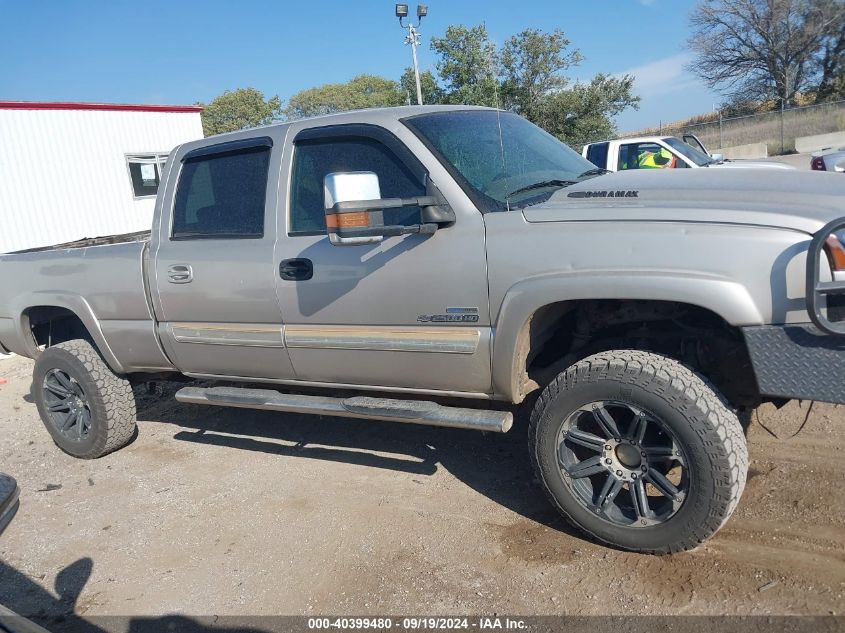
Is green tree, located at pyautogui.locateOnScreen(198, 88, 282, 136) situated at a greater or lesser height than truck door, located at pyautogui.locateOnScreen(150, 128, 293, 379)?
greater

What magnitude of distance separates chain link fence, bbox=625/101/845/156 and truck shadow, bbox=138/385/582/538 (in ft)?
78.6

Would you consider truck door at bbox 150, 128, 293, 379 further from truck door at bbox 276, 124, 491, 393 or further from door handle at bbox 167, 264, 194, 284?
truck door at bbox 276, 124, 491, 393

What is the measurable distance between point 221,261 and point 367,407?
1.25 meters

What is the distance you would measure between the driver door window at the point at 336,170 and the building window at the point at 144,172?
46.5 feet

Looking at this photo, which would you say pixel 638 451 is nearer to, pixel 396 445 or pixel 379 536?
pixel 379 536

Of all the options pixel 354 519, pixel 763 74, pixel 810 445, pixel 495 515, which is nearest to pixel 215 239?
pixel 354 519

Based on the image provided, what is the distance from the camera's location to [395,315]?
3.33 metres

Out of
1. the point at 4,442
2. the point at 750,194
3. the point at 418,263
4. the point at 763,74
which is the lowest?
the point at 4,442

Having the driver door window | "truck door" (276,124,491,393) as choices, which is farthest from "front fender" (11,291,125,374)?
the driver door window

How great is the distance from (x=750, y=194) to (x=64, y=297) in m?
4.29

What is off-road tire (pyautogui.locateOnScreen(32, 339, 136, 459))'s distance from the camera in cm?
463

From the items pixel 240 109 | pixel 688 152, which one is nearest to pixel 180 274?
pixel 688 152

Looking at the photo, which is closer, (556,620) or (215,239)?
(556,620)

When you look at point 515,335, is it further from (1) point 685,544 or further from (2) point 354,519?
(2) point 354,519
